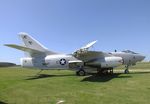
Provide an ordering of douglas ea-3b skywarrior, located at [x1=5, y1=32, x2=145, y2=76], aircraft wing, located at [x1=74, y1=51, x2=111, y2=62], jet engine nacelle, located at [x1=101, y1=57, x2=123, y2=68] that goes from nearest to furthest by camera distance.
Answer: jet engine nacelle, located at [x1=101, y1=57, x2=123, y2=68]
douglas ea-3b skywarrior, located at [x1=5, y1=32, x2=145, y2=76]
aircraft wing, located at [x1=74, y1=51, x2=111, y2=62]

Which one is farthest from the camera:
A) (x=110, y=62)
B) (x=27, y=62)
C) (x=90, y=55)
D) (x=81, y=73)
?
(x=27, y=62)

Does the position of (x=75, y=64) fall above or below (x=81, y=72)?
above

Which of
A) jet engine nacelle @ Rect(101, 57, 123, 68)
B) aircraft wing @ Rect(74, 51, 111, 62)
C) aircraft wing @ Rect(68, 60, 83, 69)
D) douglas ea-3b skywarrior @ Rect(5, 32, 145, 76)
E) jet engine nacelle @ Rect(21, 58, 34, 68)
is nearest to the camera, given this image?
jet engine nacelle @ Rect(101, 57, 123, 68)

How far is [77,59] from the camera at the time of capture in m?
30.0

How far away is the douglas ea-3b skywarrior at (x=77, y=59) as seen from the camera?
93.0 ft

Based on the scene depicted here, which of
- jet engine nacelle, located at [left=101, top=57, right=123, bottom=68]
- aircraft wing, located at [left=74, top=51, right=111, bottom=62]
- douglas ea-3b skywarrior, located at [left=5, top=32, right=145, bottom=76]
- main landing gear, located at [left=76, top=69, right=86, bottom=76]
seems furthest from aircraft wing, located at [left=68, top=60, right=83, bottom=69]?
jet engine nacelle, located at [left=101, top=57, right=123, bottom=68]

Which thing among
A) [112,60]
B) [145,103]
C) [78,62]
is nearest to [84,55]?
[78,62]

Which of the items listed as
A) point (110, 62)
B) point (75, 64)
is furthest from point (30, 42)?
point (110, 62)

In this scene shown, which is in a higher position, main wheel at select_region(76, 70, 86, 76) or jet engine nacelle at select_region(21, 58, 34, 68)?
jet engine nacelle at select_region(21, 58, 34, 68)

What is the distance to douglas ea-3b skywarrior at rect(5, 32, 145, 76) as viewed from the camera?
28.3m

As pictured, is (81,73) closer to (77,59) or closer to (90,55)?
(77,59)

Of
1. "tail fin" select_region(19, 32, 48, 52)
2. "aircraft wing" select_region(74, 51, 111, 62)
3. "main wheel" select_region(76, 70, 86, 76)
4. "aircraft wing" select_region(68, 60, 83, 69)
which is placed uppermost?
"tail fin" select_region(19, 32, 48, 52)

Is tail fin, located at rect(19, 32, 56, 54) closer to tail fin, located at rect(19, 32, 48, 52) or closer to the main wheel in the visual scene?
tail fin, located at rect(19, 32, 48, 52)

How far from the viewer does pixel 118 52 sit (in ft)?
99.8
